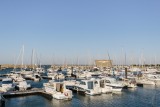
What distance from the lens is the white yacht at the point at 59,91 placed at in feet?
156

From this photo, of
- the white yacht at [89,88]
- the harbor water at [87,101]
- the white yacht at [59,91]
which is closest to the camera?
the harbor water at [87,101]

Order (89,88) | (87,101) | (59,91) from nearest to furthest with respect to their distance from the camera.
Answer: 1. (87,101)
2. (59,91)
3. (89,88)

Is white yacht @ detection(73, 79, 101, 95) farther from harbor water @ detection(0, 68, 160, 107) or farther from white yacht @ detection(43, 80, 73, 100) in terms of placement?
white yacht @ detection(43, 80, 73, 100)

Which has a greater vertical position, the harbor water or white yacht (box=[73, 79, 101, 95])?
white yacht (box=[73, 79, 101, 95])

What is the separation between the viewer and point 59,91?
50438mm

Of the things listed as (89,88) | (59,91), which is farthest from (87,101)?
(89,88)

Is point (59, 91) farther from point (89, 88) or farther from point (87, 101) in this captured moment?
point (89, 88)

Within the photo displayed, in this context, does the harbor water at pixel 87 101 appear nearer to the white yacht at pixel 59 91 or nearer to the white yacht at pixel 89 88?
the white yacht at pixel 59 91

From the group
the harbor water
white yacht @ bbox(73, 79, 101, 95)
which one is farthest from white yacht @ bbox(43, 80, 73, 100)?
white yacht @ bbox(73, 79, 101, 95)

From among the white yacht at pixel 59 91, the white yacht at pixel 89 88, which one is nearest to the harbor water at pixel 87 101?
the white yacht at pixel 59 91

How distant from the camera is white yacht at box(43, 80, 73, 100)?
156ft

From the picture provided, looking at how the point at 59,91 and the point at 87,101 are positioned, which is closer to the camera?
the point at 87,101

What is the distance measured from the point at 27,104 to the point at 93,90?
1534 cm

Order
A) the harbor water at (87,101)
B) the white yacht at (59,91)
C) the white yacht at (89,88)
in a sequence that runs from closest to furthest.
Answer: the harbor water at (87,101), the white yacht at (59,91), the white yacht at (89,88)
